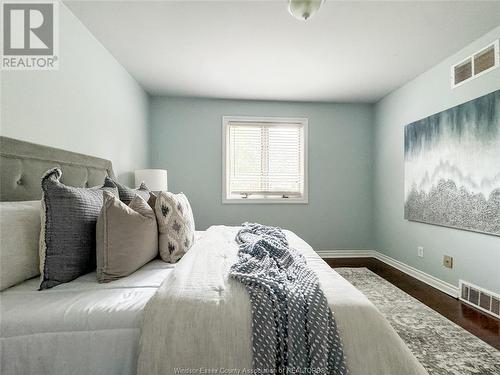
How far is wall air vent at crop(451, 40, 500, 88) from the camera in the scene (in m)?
2.23

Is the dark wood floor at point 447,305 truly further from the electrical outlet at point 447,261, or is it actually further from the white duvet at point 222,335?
the white duvet at point 222,335

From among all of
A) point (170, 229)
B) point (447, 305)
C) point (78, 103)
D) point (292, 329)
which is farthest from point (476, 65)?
point (78, 103)

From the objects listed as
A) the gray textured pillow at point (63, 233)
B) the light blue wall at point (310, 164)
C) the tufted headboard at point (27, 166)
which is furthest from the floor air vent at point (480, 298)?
the tufted headboard at point (27, 166)

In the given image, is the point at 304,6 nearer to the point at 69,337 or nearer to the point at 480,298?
the point at 69,337

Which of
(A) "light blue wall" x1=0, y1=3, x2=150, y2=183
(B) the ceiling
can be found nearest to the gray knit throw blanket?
(A) "light blue wall" x1=0, y1=3, x2=150, y2=183

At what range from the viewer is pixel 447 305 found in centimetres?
241

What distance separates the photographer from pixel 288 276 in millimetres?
1199

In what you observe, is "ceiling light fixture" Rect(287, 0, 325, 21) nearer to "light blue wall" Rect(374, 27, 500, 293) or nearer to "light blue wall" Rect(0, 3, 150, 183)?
"light blue wall" Rect(0, 3, 150, 183)

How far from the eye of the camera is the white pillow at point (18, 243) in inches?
42.6

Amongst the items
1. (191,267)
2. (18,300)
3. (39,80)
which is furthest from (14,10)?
(191,267)

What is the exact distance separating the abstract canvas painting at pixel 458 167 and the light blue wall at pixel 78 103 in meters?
3.56

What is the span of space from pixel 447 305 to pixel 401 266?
1.09m

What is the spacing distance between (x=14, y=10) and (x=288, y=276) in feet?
7.52

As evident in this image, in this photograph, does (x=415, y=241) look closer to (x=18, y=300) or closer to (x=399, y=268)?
(x=399, y=268)
